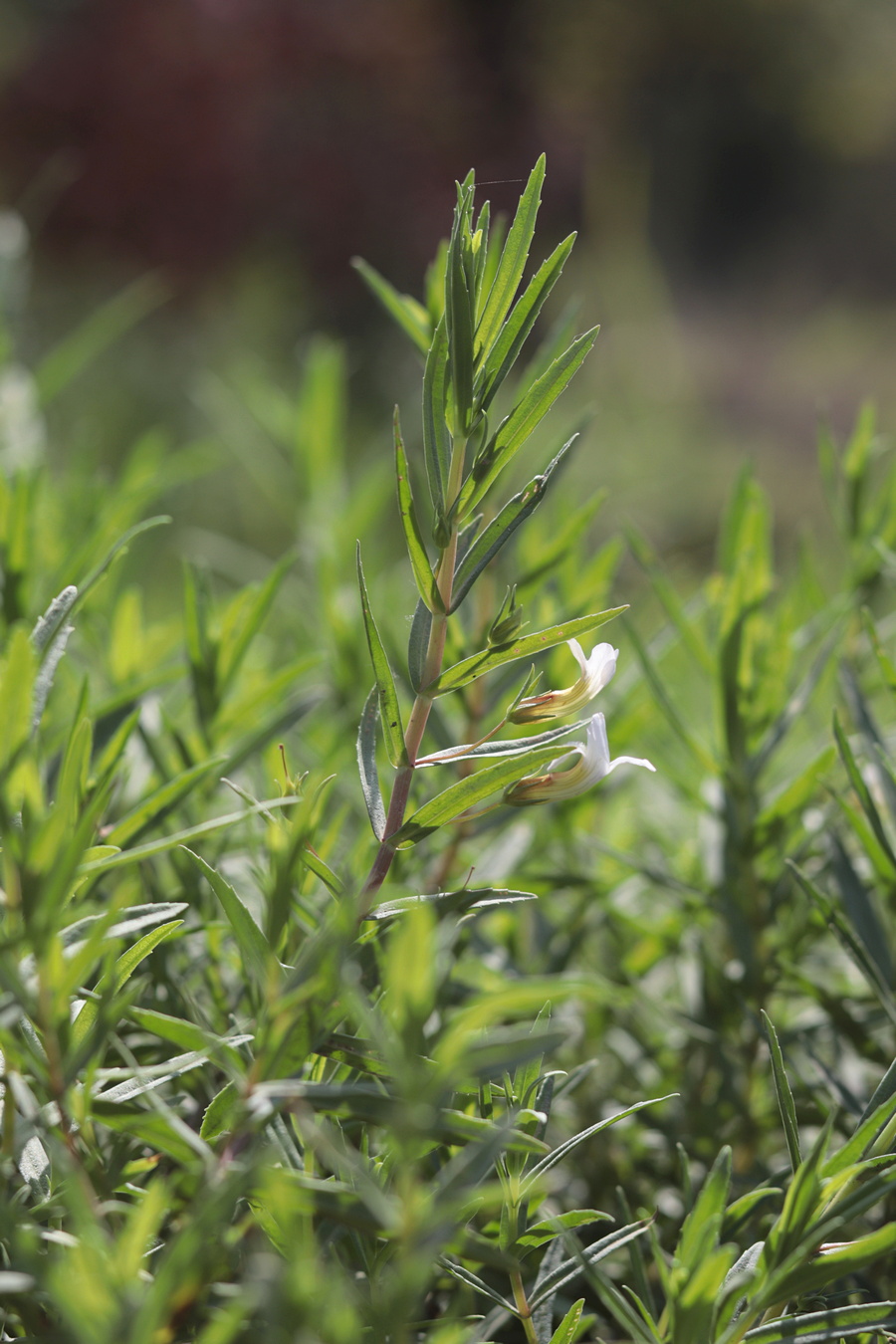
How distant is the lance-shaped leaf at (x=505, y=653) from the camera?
24cm

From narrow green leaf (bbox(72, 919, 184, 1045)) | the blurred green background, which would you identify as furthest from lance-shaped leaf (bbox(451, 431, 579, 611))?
the blurred green background

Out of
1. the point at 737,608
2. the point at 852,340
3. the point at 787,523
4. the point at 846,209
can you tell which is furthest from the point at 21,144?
the point at 846,209

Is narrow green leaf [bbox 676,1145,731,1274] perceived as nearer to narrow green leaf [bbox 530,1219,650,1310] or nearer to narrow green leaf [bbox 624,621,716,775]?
narrow green leaf [bbox 530,1219,650,1310]

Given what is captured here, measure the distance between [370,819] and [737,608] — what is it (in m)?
0.21

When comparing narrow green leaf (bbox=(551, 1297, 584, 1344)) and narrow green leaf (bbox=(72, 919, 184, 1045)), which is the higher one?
narrow green leaf (bbox=(72, 919, 184, 1045))

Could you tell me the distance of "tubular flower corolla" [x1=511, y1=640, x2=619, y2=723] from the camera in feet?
0.86

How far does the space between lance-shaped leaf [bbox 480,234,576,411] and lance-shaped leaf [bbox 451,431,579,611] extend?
0.02 meters

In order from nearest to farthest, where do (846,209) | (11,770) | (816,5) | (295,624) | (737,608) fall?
(11,770) < (737,608) < (295,624) < (816,5) < (846,209)

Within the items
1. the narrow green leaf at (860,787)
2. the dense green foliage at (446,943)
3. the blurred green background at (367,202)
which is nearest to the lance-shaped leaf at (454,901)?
the dense green foliage at (446,943)

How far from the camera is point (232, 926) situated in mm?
233

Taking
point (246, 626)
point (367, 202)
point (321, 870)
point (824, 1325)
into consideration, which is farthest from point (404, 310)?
point (367, 202)

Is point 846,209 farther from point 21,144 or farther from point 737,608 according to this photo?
point 737,608

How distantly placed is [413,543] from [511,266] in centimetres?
7

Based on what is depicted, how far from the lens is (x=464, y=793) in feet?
0.82
